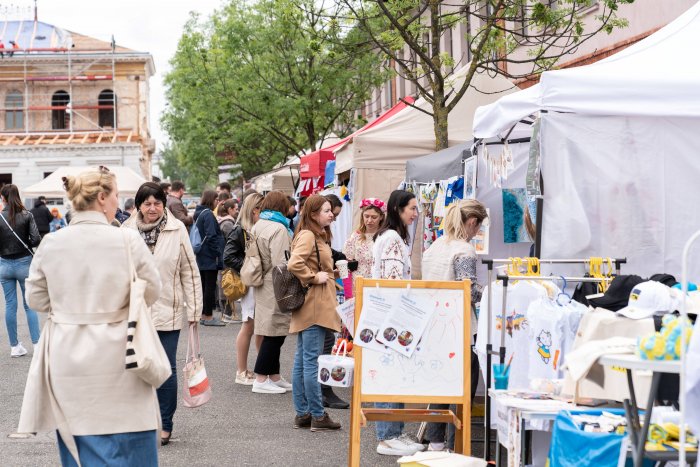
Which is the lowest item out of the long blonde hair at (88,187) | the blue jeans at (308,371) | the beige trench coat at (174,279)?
the blue jeans at (308,371)

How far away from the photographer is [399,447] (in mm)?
7285

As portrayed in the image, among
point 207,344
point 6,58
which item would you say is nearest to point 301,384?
point 207,344

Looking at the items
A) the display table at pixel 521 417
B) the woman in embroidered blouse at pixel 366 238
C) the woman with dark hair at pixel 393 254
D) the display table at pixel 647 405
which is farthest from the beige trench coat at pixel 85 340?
the woman in embroidered blouse at pixel 366 238

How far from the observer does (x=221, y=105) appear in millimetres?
28922

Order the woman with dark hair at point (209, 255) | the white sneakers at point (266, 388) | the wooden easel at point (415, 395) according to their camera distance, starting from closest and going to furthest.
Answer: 1. the wooden easel at point (415, 395)
2. the white sneakers at point (266, 388)
3. the woman with dark hair at point (209, 255)

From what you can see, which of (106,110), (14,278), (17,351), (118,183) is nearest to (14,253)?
(14,278)

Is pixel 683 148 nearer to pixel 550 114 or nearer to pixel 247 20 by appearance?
pixel 550 114

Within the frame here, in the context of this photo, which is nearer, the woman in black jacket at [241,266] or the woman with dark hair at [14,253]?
the woman in black jacket at [241,266]

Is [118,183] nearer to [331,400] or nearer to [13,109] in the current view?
[331,400]

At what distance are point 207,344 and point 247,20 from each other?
1710 cm

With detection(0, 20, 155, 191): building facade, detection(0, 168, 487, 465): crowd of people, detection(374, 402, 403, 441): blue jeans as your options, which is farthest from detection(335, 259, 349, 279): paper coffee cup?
detection(0, 20, 155, 191): building facade

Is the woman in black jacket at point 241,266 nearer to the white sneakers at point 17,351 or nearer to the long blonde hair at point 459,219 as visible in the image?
the white sneakers at point 17,351

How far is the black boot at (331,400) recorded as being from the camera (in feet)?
30.3

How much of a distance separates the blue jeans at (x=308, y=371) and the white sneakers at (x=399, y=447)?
2.86 feet
